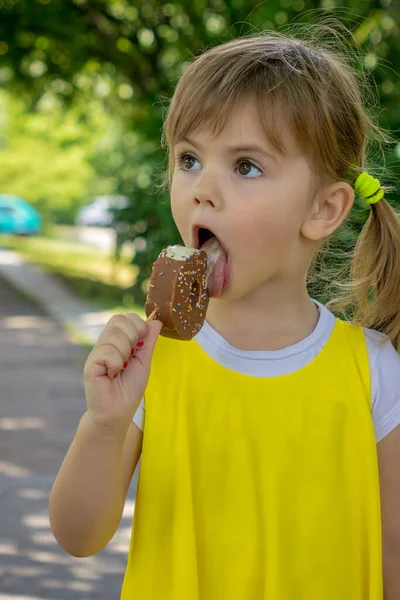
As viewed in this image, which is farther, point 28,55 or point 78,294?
point 78,294

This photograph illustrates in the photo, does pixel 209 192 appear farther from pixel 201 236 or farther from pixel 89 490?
pixel 89 490

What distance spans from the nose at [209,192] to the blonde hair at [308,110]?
115 mm

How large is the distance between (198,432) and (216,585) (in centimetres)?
33

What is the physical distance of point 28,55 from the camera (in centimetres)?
1113

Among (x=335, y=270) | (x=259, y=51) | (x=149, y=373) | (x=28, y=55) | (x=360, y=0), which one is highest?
(x=259, y=51)

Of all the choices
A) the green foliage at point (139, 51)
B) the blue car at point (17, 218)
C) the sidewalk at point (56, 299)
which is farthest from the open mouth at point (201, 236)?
the blue car at point (17, 218)


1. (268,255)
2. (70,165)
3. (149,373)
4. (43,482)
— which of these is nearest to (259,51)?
(268,255)

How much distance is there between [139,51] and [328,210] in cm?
837

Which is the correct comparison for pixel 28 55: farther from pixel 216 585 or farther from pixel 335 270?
pixel 216 585

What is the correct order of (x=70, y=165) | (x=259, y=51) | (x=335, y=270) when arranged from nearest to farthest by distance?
(x=259, y=51), (x=335, y=270), (x=70, y=165)

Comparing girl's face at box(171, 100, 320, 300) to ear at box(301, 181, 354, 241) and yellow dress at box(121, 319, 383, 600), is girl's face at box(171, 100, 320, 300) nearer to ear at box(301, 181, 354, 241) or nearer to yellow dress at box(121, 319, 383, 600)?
ear at box(301, 181, 354, 241)

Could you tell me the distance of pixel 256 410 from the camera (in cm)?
199

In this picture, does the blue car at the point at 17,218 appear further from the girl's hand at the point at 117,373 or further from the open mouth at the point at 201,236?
the girl's hand at the point at 117,373

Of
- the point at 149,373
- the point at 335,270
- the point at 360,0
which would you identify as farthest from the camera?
the point at 360,0
